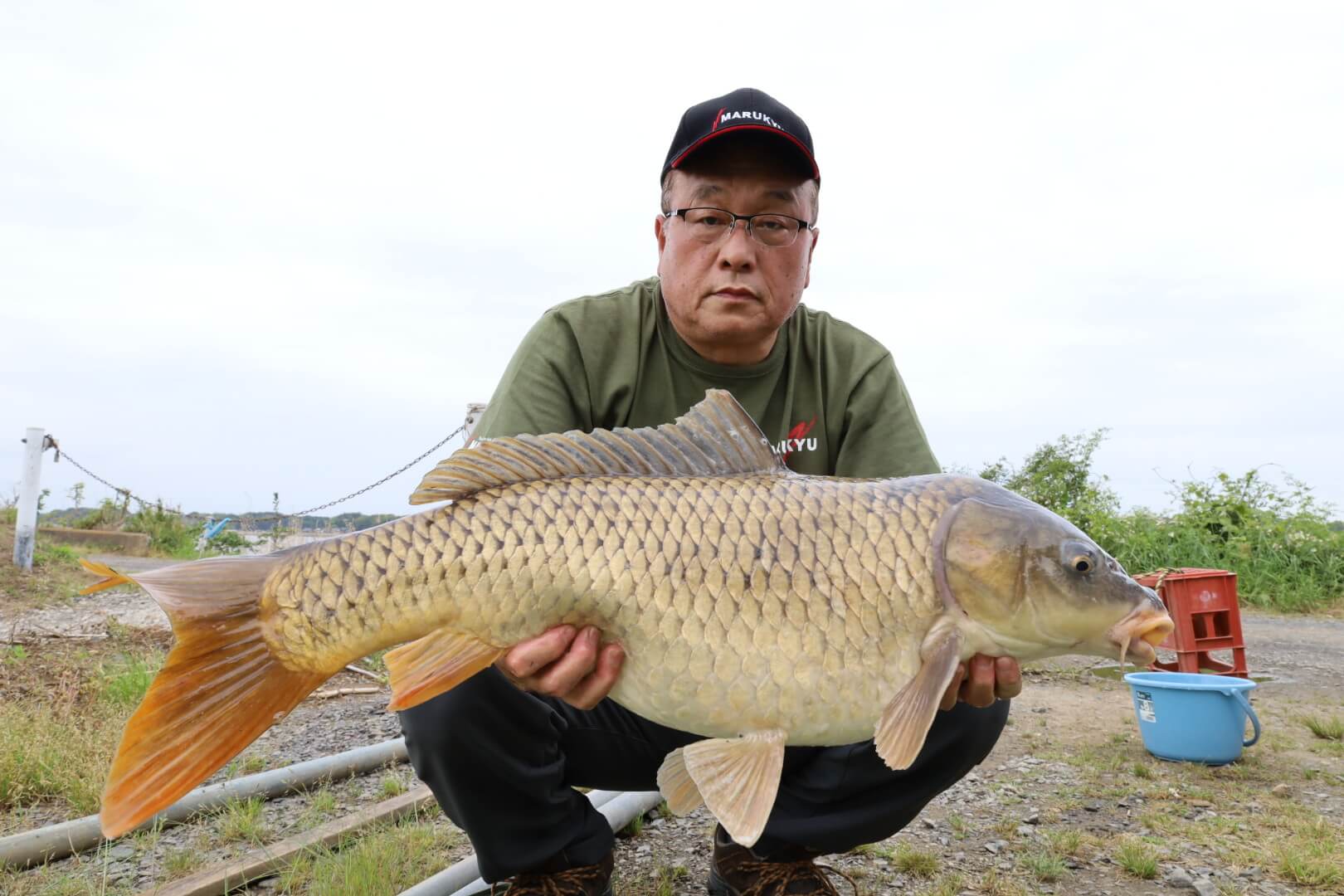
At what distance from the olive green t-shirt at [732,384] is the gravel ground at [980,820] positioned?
37.6 inches

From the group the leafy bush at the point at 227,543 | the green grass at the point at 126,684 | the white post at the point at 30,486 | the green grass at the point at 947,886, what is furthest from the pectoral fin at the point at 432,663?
the leafy bush at the point at 227,543

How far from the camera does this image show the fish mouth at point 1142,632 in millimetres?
1464

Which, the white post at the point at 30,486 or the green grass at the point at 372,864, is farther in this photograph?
the white post at the point at 30,486

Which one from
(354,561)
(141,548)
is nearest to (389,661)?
(354,561)

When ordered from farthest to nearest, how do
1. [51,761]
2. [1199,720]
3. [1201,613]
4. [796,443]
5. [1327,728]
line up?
[1201,613] → [1327,728] → [1199,720] → [51,761] → [796,443]

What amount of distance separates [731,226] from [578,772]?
1.28 meters

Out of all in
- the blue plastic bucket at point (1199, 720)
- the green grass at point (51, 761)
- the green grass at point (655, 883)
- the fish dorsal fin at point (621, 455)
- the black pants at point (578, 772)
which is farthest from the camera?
the blue plastic bucket at point (1199, 720)

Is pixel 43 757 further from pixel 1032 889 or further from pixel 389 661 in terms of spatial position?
pixel 1032 889

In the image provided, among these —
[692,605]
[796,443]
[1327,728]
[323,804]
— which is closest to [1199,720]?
[1327,728]

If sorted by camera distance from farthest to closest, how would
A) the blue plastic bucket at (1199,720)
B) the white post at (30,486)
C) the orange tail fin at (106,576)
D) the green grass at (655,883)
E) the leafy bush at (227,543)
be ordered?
1. the leafy bush at (227,543)
2. the white post at (30,486)
3. the blue plastic bucket at (1199,720)
4. the green grass at (655,883)
5. the orange tail fin at (106,576)

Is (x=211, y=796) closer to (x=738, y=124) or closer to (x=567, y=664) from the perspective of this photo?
(x=567, y=664)

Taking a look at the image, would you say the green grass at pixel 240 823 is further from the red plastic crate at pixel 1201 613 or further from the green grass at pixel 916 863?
the red plastic crate at pixel 1201 613

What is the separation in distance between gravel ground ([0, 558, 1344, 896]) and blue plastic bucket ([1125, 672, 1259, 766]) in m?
0.25

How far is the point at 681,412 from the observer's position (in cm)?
222
